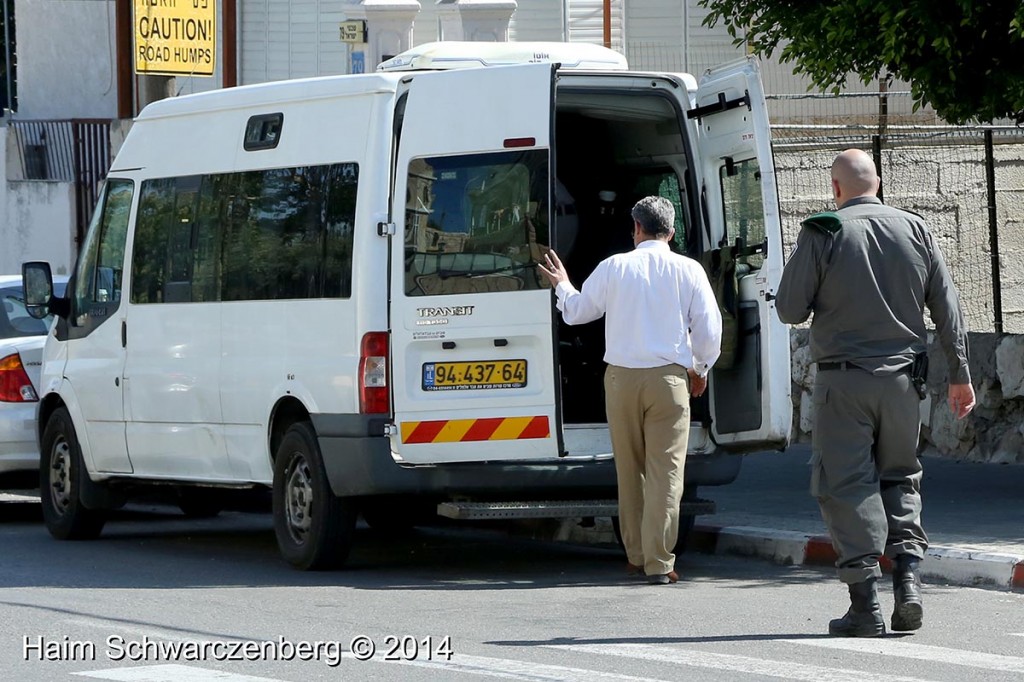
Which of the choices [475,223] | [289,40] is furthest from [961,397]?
[289,40]

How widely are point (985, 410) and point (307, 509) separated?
616cm

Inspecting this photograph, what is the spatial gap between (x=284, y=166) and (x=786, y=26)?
12.0 ft

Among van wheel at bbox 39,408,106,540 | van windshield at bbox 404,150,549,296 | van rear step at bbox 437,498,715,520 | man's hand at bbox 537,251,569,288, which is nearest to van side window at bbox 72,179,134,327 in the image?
van wheel at bbox 39,408,106,540

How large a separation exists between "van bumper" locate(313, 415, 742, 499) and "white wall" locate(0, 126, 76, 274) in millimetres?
16002

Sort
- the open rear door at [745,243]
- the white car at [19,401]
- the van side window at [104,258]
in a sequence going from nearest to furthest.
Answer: the open rear door at [745,243]
the van side window at [104,258]
the white car at [19,401]

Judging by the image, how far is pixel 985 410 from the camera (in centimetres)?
1360

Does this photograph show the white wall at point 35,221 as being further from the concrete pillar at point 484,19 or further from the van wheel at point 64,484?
the van wheel at point 64,484

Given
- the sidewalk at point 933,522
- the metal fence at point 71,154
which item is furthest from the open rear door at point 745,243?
the metal fence at point 71,154

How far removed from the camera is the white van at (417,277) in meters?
8.90

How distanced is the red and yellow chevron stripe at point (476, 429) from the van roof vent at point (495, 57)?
1786mm

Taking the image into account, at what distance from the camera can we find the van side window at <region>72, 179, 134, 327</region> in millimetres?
10852

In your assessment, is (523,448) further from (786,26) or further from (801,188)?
(801,188)

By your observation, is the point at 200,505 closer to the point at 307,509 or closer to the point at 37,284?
the point at 37,284

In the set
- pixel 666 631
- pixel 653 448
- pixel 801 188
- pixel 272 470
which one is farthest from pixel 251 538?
pixel 801 188
